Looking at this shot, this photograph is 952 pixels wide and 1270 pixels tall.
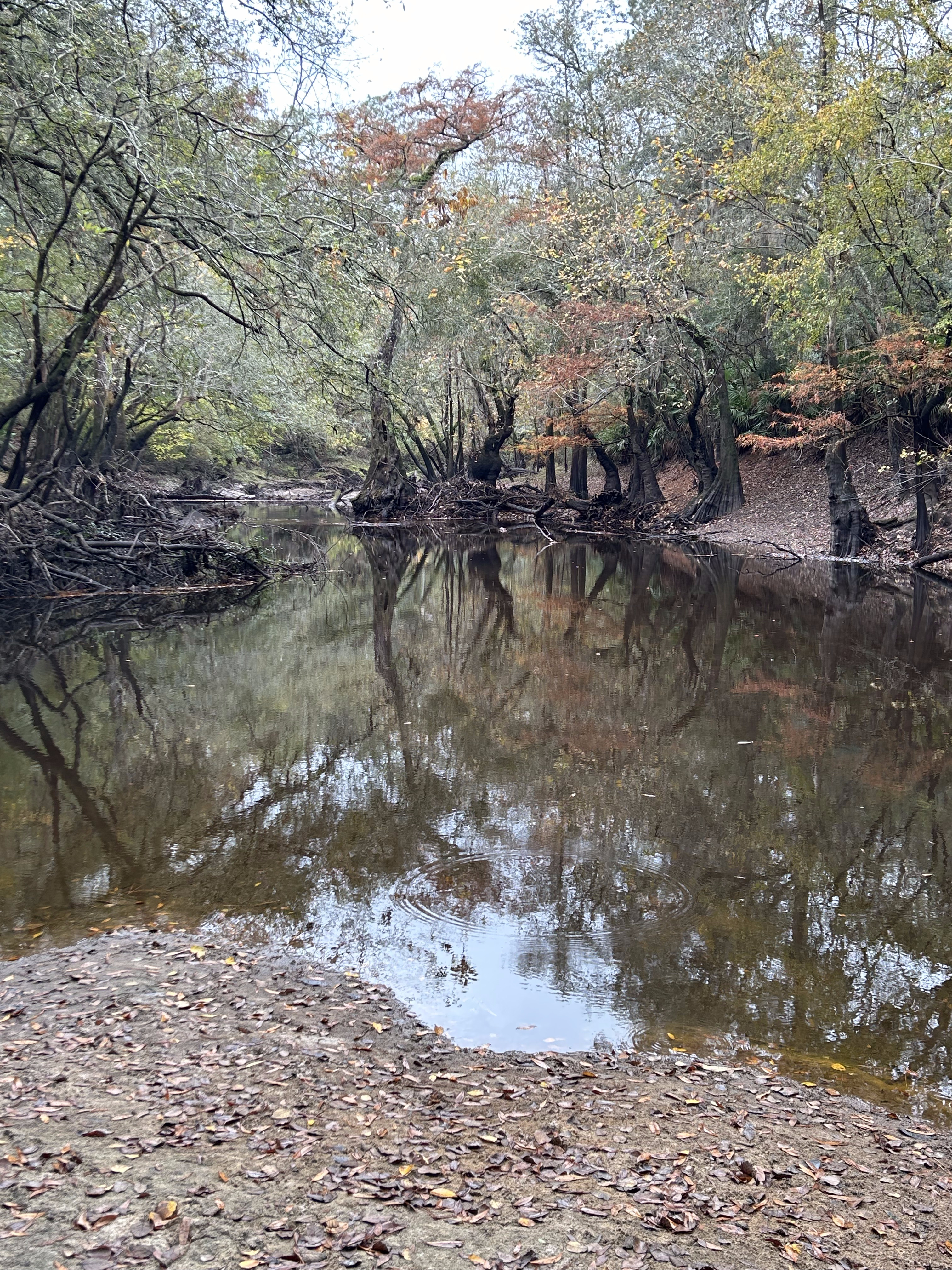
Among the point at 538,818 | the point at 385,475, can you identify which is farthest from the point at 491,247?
the point at 538,818

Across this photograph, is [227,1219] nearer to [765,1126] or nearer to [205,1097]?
[205,1097]

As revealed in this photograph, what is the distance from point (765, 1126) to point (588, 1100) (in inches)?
28.5

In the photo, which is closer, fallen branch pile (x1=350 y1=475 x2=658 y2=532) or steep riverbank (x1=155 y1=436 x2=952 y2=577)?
steep riverbank (x1=155 y1=436 x2=952 y2=577)

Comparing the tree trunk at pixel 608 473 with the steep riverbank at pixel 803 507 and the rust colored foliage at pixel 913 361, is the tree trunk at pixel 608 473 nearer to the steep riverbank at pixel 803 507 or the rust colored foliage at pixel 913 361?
the steep riverbank at pixel 803 507

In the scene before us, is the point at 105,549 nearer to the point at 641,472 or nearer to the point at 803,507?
the point at 803,507

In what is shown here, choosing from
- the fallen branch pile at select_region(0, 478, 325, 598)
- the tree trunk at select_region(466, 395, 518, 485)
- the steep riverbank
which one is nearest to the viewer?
the fallen branch pile at select_region(0, 478, 325, 598)

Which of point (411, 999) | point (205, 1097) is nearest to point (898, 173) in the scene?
point (411, 999)

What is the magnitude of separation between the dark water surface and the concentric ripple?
0.02m

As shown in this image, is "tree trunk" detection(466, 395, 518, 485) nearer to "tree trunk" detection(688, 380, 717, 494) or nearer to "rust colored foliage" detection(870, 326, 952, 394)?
"tree trunk" detection(688, 380, 717, 494)

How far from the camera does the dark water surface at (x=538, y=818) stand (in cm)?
500

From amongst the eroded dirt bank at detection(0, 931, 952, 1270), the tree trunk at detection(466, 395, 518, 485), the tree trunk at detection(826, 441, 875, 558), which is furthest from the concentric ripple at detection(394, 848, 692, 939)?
the tree trunk at detection(466, 395, 518, 485)

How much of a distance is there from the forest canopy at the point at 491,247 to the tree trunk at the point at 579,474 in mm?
230

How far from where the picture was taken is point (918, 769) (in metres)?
8.66

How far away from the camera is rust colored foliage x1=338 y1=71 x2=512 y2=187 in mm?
28359
